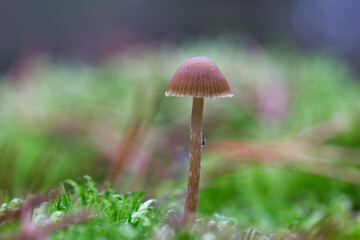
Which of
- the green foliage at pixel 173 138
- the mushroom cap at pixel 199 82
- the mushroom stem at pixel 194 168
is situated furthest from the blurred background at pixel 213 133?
the mushroom cap at pixel 199 82

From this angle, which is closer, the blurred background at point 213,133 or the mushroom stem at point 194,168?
the mushroom stem at point 194,168

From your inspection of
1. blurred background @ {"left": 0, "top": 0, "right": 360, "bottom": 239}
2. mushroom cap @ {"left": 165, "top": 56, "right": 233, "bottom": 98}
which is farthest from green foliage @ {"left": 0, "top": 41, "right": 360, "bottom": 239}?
mushroom cap @ {"left": 165, "top": 56, "right": 233, "bottom": 98}

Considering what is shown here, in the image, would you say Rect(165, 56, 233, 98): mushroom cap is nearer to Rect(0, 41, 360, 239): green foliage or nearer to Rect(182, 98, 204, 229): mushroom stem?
Rect(182, 98, 204, 229): mushroom stem

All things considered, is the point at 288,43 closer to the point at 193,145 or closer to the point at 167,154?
the point at 167,154

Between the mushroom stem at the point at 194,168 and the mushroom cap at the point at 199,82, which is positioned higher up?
the mushroom cap at the point at 199,82

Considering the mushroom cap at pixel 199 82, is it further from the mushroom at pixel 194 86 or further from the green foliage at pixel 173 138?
the green foliage at pixel 173 138

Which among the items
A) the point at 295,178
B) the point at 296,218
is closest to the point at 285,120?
the point at 295,178

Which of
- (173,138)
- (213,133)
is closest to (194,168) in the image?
(173,138)
